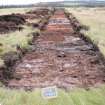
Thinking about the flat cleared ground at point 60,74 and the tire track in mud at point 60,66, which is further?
the tire track in mud at point 60,66

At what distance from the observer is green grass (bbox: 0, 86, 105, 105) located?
8.27 metres

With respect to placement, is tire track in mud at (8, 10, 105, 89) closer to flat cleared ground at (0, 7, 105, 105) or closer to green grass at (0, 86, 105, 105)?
flat cleared ground at (0, 7, 105, 105)

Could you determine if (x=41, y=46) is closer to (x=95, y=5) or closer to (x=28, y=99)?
(x=28, y=99)

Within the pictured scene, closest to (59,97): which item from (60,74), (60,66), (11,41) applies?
(60,74)

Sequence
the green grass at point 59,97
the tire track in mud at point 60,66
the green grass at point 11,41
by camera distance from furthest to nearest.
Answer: the green grass at point 11,41 < the tire track in mud at point 60,66 < the green grass at point 59,97

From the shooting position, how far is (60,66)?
12.2m

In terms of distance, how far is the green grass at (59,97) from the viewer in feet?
27.1

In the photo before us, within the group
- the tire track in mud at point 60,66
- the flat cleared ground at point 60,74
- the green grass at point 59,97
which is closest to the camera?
the green grass at point 59,97

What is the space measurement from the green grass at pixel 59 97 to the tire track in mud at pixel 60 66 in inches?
21.9

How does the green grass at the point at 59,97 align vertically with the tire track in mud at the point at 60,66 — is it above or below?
above

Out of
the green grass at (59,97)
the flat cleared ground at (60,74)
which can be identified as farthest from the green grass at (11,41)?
the green grass at (59,97)

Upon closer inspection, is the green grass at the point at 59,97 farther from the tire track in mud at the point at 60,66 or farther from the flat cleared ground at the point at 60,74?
the tire track in mud at the point at 60,66

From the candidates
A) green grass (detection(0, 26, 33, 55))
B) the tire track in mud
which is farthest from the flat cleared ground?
green grass (detection(0, 26, 33, 55))

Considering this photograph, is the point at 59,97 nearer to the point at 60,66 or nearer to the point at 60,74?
the point at 60,74
